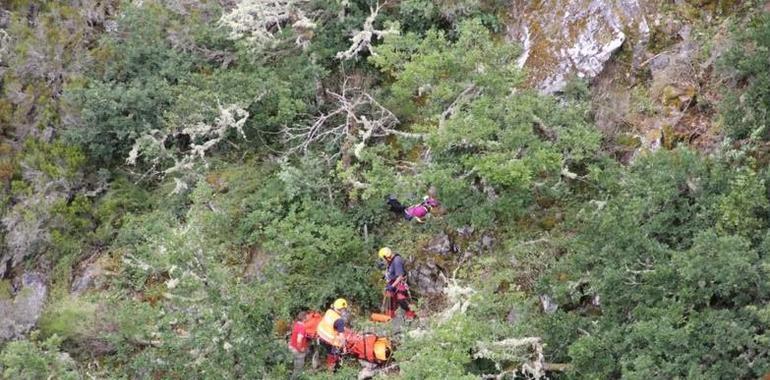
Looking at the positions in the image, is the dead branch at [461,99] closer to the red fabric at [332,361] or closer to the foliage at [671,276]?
the foliage at [671,276]

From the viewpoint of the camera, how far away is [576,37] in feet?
41.2

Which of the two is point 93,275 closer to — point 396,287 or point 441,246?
point 396,287

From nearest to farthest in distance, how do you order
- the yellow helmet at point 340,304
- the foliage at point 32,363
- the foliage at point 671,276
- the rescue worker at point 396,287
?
the foliage at point 671,276 < the foliage at point 32,363 < the yellow helmet at point 340,304 < the rescue worker at point 396,287

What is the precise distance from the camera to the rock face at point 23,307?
13.0 metres

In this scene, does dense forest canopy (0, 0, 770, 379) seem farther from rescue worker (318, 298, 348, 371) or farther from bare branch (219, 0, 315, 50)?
rescue worker (318, 298, 348, 371)

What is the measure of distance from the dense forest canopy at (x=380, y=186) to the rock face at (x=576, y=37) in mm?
61

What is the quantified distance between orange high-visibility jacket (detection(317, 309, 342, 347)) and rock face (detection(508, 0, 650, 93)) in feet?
16.3

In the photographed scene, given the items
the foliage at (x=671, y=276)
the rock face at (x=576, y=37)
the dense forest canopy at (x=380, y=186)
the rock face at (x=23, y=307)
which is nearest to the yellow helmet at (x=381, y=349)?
the dense forest canopy at (x=380, y=186)

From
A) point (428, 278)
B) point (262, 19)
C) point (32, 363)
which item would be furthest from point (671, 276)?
point (262, 19)

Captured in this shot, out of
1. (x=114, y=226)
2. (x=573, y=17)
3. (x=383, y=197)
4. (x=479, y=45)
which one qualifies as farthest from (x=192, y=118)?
(x=573, y=17)

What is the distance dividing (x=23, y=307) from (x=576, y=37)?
34.7 ft

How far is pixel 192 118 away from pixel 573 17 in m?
7.00

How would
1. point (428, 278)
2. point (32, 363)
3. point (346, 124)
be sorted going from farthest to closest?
1. point (346, 124)
2. point (428, 278)
3. point (32, 363)

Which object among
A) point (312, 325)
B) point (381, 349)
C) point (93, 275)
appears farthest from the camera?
point (93, 275)
